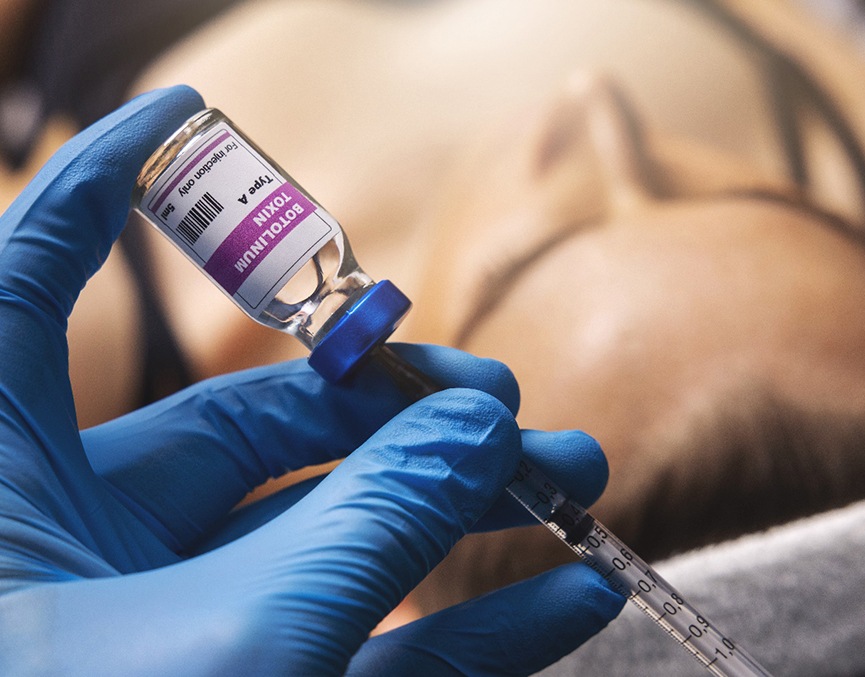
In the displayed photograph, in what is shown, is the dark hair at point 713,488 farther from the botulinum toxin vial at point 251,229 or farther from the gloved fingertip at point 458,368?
the botulinum toxin vial at point 251,229

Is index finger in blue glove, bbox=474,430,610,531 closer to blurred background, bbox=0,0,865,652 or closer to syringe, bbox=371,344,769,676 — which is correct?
syringe, bbox=371,344,769,676

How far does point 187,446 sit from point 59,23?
29.2 inches

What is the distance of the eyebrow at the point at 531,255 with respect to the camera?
1.03m

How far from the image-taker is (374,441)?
0.68m

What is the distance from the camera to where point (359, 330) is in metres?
0.66

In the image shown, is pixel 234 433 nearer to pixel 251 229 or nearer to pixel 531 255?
pixel 251 229

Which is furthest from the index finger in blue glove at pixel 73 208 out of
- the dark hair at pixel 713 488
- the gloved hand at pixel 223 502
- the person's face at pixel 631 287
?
the dark hair at pixel 713 488

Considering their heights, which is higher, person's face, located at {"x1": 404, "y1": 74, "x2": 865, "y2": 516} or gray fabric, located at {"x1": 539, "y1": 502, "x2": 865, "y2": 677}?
person's face, located at {"x1": 404, "y1": 74, "x2": 865, "y2": 516}

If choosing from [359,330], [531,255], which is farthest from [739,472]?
[359,330]

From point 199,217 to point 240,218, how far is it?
0.04 meters

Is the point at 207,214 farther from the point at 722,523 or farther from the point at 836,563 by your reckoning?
the point at 836,563

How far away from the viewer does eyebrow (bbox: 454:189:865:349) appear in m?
1.03

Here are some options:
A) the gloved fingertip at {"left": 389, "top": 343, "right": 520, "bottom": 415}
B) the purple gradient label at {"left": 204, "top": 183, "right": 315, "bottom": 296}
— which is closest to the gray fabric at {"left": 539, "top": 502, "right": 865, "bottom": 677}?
the gloved fingertip at {"left": 389, "top": 343, "right": 520, "bottom": 415}

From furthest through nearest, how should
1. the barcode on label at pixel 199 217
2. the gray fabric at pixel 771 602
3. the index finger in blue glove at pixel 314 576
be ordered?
the gray fabric at pixel 771 602 < the barcode on label at pixel 199 217 < the index finger in blue glove at pixel 314 576
